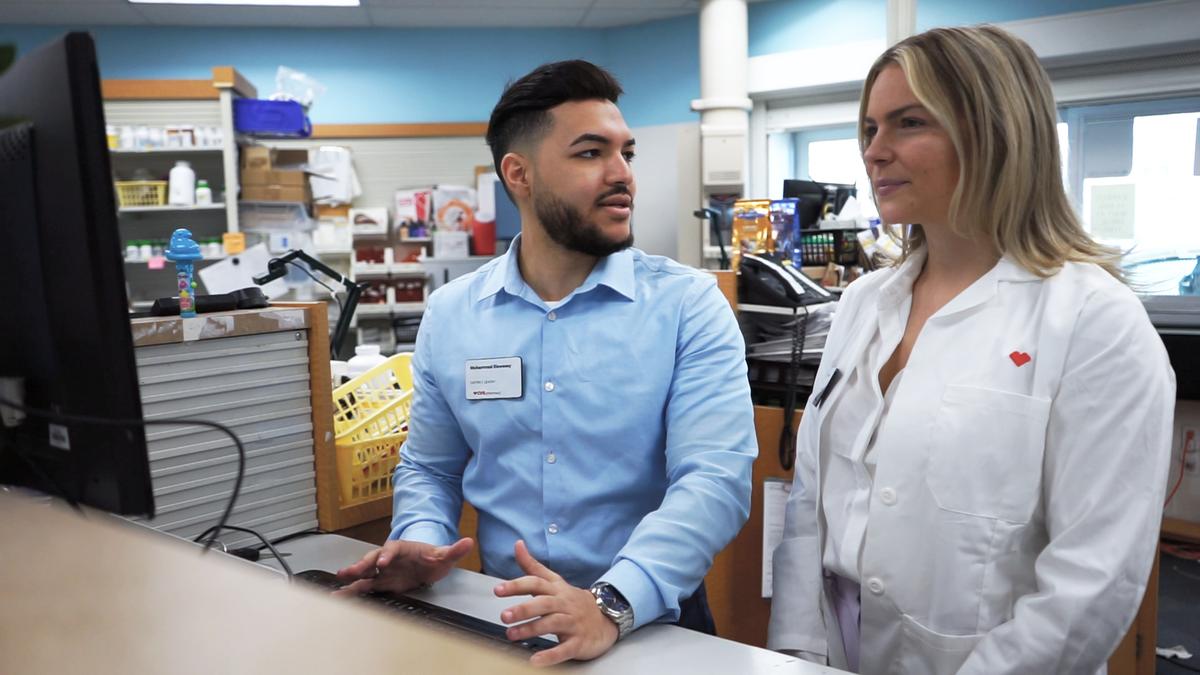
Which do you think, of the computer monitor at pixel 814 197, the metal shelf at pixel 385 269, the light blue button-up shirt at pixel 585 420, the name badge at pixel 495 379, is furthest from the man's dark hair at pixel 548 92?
the metal shelf at pixel 385 269

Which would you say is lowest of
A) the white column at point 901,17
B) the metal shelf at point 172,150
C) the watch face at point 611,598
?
the watch face at point 611,598

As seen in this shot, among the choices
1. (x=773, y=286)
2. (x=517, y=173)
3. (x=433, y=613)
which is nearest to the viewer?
(x=433, y=613)

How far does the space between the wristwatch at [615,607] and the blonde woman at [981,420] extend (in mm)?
414

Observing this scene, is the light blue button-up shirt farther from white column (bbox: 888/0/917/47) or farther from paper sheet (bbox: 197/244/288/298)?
white column (bbox: 888/0/917/47)

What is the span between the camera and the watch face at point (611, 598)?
39.9 inches

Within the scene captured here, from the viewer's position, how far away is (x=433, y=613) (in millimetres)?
1036

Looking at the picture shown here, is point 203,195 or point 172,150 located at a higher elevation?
point 172,150

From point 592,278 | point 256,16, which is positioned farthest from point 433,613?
point 256,16

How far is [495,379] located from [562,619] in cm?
60

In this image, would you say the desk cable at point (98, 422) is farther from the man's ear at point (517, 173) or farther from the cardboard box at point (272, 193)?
the cardboard box at point (272, 193)

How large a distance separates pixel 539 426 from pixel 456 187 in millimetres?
4856

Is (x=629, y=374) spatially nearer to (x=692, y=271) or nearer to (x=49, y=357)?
(x=692, y=271)

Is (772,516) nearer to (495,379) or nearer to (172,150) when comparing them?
(495,379)

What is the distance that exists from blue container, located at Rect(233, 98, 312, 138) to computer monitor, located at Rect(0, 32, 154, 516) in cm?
463
